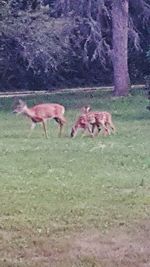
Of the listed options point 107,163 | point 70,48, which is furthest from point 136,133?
point 70,48

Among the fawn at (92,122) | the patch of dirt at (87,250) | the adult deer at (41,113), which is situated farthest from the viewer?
the adult deer at (41,113)

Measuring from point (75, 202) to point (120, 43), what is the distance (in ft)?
83.8

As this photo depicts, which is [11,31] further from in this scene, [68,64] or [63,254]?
[63,254]

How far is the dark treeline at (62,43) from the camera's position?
33.8m

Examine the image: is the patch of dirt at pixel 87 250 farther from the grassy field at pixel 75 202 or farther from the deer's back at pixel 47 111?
the deer's back at pixel 47 111

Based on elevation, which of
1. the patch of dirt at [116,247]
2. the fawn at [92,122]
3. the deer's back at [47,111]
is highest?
the patch of dirt at [116,247]

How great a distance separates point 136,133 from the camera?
2183 centimetres

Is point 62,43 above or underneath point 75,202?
above

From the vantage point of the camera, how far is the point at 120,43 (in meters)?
35.9

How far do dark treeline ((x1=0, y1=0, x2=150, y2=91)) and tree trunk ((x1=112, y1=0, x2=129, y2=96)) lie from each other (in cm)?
146

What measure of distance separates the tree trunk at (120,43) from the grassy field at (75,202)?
1555cm

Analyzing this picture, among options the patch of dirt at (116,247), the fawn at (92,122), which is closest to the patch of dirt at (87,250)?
the patch of dirt at (116,247)

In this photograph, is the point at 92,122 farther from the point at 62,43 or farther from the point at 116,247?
the point at 62,43

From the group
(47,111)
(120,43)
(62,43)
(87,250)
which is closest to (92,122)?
(47,111)
